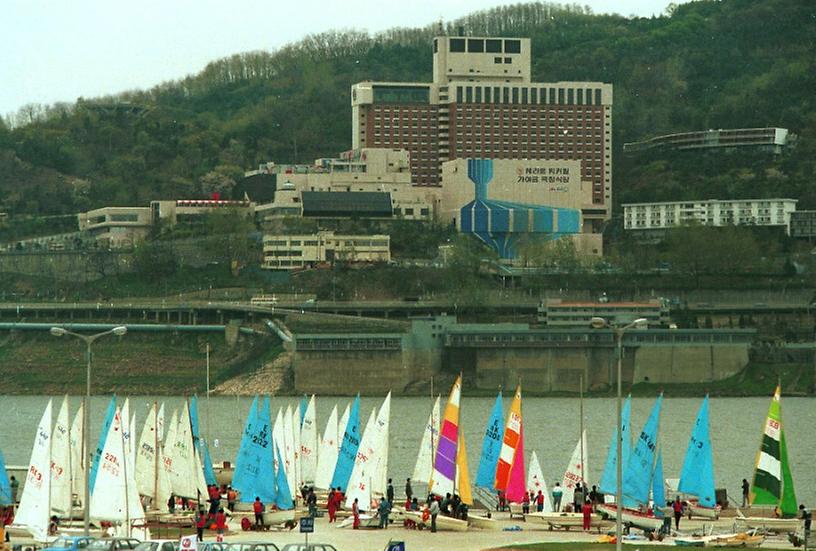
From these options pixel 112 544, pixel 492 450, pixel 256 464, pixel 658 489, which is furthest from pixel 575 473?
pixel 112 544

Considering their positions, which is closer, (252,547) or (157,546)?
(157,546)

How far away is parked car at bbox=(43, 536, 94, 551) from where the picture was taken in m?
60.1

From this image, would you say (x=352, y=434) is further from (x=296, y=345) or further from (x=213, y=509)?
(x=296, y=345)

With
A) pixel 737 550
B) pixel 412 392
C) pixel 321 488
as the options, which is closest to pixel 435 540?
pixel 737 550

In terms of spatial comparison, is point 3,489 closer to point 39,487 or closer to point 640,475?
point 39,487

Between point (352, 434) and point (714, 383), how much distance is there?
362 ft

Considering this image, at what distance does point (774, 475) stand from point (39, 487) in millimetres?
23439

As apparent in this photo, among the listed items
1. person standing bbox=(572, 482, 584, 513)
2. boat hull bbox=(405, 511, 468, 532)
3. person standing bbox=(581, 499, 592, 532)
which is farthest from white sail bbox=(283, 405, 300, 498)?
person standing bbox=(581, 499, 592, 532)

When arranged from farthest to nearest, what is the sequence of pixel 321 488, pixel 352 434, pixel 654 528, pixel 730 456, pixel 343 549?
pixel 730 456 < pixel 321 488 < pixel 352 434 < pixel 654 528 < pixel 343 549

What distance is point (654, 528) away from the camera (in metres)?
70.0

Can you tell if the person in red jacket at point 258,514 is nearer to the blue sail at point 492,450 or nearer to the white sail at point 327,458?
the blue sail at point 492,450

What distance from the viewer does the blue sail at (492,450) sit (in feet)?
266

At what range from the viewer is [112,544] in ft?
199

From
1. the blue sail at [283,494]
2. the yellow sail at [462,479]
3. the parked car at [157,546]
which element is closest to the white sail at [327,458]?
the blue sail at [283,494]
